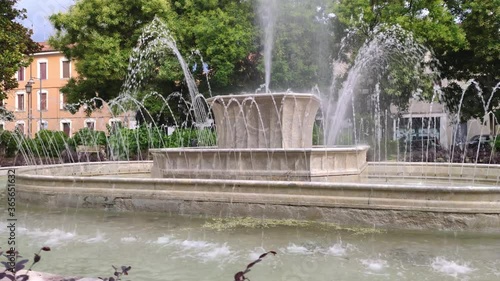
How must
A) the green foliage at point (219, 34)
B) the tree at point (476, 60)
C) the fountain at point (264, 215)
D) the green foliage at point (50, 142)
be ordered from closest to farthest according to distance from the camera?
1. the fountain at point (264, 215)
2. the tree at point (476, 60)
3. the green foliage at point (50, 142)
4. the green foliage at point (219, 34)

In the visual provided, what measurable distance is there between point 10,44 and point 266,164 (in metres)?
16.3

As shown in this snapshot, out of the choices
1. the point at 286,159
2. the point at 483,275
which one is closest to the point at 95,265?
the point at 483,275

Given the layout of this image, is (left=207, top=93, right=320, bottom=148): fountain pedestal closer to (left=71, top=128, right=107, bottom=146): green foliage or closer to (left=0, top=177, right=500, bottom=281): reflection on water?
(left=0, top=177, right=500, bottom=281): reflection on water

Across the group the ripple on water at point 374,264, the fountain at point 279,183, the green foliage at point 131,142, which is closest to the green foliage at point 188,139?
the green foliage at point 131,142

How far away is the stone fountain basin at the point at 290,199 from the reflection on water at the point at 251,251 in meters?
0.24

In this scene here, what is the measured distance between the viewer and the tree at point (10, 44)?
21266 millimetres

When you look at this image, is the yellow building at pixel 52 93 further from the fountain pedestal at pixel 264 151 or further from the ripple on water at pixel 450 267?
the ripple on water at pixel 450 267

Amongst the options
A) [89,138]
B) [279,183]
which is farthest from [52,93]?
[279,183]

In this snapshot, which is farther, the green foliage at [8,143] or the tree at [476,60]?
the tree at [476,60]

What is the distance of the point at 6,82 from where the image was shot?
75.2 feet

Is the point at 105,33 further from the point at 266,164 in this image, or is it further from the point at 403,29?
the point at 266,164

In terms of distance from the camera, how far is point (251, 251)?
588 cm

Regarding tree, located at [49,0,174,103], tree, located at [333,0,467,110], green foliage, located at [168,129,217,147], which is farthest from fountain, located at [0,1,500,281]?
tree, located at [49,0,174,103]

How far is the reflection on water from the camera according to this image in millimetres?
5004
